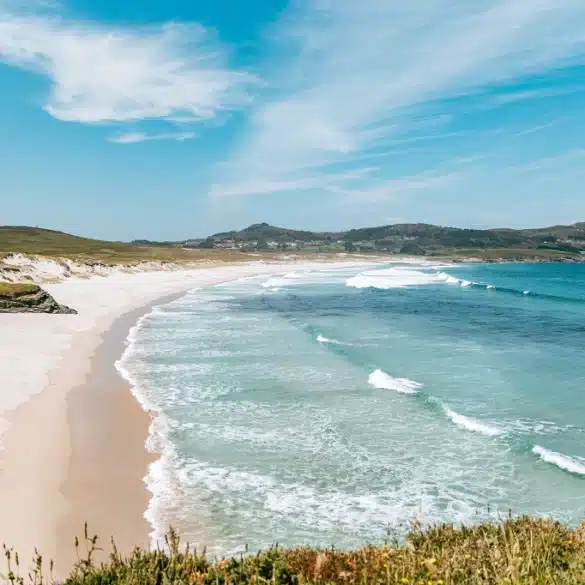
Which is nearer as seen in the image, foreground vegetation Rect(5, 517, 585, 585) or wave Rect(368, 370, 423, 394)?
foreground vegetation Rect(5, 517, 585, 585)

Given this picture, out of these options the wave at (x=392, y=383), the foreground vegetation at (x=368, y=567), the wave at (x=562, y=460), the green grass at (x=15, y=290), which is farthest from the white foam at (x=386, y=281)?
the foreground vegetation at (x=368, y=567)

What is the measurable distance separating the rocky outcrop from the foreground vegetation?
32.9 m

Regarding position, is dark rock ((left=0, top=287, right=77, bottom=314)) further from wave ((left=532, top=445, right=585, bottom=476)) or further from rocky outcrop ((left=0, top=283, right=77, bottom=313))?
wave ((left=532, top=445, right=585, bottom=476))

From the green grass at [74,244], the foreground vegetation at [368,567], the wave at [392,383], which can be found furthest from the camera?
the green grass at [74,244]

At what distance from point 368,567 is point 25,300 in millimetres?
34944

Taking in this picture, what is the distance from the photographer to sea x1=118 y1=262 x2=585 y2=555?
10062mm

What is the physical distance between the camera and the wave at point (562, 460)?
1202 centimetres

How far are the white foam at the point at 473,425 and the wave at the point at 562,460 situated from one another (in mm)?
1425

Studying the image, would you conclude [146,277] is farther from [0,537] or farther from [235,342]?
[0,537]

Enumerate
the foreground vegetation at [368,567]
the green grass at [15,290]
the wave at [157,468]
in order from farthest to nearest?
1. the green grass at [15,290]
2. the wave at [157,468]
3. the foreground vegetation at [368,567]

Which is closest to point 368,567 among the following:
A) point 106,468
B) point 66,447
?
point 106,468

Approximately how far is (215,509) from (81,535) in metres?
2.39

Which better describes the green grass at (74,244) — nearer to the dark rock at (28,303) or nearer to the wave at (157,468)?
the dark rock at (28,303)

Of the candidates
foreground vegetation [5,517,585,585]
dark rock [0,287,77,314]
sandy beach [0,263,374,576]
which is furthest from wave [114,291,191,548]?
dark rock [0,287,77,314]
